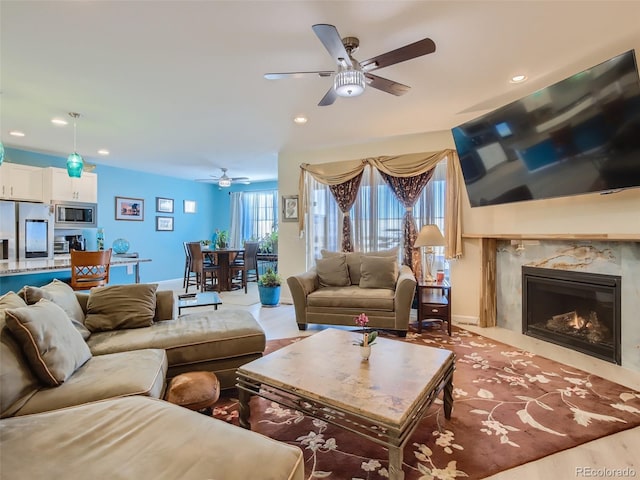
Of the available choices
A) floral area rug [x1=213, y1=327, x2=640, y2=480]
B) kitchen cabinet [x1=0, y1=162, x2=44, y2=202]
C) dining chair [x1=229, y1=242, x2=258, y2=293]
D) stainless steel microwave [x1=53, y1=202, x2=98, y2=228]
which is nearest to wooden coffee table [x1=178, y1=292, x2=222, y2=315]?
floral area rug [x1=213, y1=327, x2=640, y2=480]

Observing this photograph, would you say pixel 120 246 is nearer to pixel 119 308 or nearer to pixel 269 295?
pixel 269 295

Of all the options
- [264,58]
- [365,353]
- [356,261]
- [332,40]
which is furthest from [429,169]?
[365,353]

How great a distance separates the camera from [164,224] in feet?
24.8

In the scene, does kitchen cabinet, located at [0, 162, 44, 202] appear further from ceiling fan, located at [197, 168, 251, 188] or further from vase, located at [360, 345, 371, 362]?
vase, located at [360, 345, 371, 362]

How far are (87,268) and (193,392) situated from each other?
9.10ft

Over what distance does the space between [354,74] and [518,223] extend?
2778 millimetres

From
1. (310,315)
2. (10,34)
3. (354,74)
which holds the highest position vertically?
(10,34)

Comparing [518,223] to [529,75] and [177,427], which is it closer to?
[529,75]

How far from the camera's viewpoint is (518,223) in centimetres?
372

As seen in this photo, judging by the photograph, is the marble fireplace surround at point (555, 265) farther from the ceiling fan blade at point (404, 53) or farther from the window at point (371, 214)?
the ceiling fan blade at point (404, 53)

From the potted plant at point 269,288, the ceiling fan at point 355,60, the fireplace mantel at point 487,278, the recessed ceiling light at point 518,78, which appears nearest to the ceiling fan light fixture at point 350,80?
the ceiling fan at point 355,60

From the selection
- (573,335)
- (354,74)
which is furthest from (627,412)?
(354,74)

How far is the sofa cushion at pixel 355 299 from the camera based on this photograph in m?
3.58

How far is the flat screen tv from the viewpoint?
227 cm
